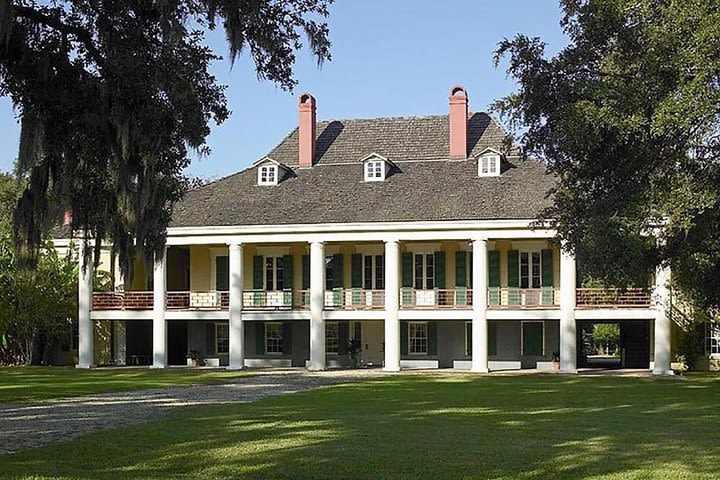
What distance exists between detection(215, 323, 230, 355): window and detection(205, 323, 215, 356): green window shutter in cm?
12

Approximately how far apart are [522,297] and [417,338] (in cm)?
457

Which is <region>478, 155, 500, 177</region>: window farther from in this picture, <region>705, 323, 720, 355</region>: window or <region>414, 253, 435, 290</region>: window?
<region>705, 323, 720, 355</region>: window

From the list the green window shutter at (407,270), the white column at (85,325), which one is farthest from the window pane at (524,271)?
the white column at (85,325)

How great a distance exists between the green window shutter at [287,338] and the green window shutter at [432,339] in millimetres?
5302

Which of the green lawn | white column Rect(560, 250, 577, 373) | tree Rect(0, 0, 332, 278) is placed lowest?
the green lawn

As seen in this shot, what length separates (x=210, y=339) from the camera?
41.5 meters

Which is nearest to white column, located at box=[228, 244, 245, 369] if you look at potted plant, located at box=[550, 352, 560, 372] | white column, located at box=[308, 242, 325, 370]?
white column, located at box=[308, 242, 325, 370]

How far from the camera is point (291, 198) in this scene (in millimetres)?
38844

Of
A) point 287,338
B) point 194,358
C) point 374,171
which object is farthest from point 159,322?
point 374,171

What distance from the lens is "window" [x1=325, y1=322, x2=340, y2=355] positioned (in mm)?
40281

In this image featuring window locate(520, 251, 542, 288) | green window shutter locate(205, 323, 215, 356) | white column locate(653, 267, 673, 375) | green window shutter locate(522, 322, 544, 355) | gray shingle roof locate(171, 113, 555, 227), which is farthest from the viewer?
green window shutter locate(205, 323, 215, 356)

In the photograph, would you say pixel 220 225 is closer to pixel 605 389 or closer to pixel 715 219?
pixel 605 389

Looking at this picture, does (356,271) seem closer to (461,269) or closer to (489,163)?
(461,269)

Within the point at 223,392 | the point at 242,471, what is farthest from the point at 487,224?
the point at 242,471
